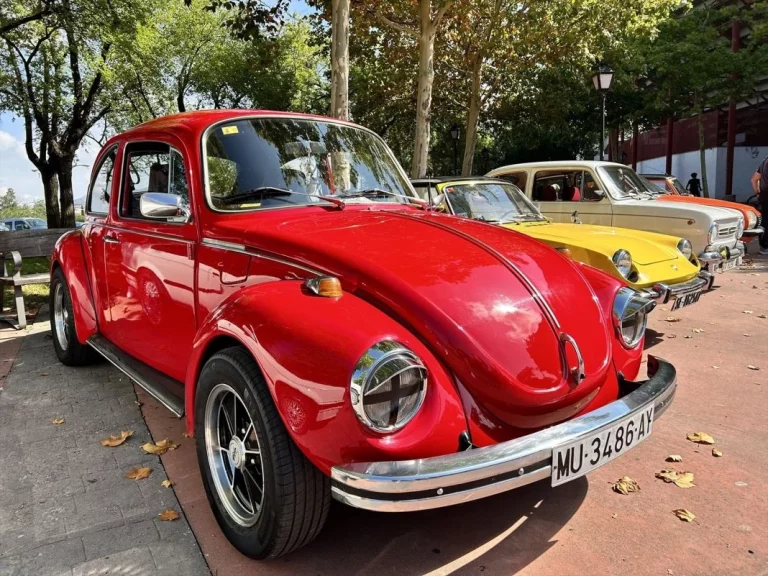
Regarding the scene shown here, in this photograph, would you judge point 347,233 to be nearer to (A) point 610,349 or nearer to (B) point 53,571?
(A) point 610,349

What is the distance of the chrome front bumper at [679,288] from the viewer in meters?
5.53

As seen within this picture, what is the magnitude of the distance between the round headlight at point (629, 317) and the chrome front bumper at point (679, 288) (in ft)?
8.15

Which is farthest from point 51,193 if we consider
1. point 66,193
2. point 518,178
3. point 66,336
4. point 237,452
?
point 237,452

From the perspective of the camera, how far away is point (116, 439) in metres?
3.74

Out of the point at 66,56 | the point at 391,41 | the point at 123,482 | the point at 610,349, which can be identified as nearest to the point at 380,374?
the point at 610,349

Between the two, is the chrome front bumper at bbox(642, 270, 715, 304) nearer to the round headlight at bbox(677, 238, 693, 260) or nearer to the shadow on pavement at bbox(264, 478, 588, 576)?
the round headlight at bbox(677, 238, 693, 260)

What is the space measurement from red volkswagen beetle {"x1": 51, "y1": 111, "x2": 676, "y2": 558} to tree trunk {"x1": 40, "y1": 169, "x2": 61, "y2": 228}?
19454 millimetres

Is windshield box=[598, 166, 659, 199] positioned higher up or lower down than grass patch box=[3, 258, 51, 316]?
higher up

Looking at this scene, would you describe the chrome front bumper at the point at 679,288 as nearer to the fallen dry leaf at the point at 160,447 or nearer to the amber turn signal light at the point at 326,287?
the amber turn signal light at the point at 326,287

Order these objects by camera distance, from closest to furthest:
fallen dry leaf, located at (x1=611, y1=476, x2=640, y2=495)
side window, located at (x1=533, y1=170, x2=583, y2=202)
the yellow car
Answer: fallen dry leaf, located at (x1=611, y1=476, x2=640, y2=495) → the yellow car → side window, located at (x1=533, y1=170, x2=583, y2=202)

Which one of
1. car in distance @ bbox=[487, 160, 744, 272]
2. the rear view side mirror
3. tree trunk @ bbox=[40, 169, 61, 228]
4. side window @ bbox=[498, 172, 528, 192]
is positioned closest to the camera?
the rear view side mirror

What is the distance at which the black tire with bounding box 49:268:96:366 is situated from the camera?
16.7 ft

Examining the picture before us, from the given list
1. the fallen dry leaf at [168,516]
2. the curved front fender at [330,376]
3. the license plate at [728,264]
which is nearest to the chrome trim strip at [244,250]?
the curved front fender at [330,376]

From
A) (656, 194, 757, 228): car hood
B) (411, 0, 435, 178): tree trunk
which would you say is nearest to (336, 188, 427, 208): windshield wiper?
(656, 194, 757, 228): car hood
